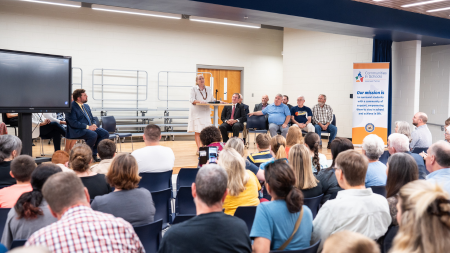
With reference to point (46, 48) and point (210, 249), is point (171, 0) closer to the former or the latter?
point (210, 249)

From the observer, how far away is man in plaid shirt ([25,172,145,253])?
1.35m

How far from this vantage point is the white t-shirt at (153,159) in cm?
337

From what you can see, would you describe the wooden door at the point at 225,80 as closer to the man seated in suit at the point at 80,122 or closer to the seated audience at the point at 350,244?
the man seated in suit at the point at 80,122

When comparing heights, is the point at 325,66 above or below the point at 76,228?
above

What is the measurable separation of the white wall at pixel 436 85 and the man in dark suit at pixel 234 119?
5.08m

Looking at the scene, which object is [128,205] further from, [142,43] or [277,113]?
[142,43]

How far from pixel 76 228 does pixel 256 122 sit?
268 inches

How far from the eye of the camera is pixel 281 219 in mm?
1717

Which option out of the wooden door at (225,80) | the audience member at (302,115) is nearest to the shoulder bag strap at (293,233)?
the audience member at (302,115)

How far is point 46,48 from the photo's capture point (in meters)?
8.89

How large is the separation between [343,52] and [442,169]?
7518mm

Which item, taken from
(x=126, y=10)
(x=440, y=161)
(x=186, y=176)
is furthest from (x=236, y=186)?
(x=126, y=10)

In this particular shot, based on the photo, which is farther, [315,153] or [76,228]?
[315,153]

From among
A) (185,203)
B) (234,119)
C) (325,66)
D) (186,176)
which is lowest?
(185,203)
